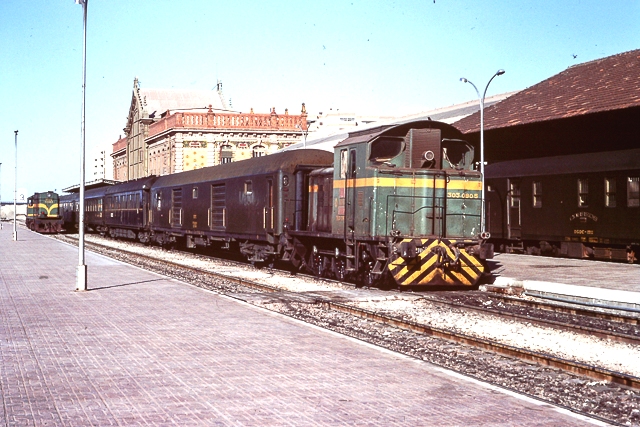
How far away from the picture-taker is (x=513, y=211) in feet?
106

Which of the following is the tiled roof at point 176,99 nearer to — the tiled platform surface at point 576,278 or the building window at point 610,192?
the tiled platform surface at point 576,278

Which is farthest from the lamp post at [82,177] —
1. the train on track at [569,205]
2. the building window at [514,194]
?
the building window at [514,194]

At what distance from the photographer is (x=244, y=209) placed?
2745 cm

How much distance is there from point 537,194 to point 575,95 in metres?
4.18

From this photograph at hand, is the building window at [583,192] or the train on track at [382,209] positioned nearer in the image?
the train on track at [382,209]

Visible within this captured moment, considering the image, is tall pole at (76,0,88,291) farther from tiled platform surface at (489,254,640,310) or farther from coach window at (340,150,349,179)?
tiled platform surface at (489,254,640,310)

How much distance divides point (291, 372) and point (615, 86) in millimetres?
23189

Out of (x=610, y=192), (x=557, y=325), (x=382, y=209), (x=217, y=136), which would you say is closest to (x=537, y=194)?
(x=610, y=192)

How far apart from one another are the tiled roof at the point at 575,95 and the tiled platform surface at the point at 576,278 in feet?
17.3

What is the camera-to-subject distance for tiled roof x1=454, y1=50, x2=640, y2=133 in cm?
2705

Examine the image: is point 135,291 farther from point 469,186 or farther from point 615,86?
point 615,86

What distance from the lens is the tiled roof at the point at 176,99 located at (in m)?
96.9

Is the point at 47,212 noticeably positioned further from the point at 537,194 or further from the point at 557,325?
the point at 557,325

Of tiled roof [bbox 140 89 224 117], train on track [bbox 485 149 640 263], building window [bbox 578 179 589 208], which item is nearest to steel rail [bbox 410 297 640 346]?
train on track [bbox 485 149 640 263]
